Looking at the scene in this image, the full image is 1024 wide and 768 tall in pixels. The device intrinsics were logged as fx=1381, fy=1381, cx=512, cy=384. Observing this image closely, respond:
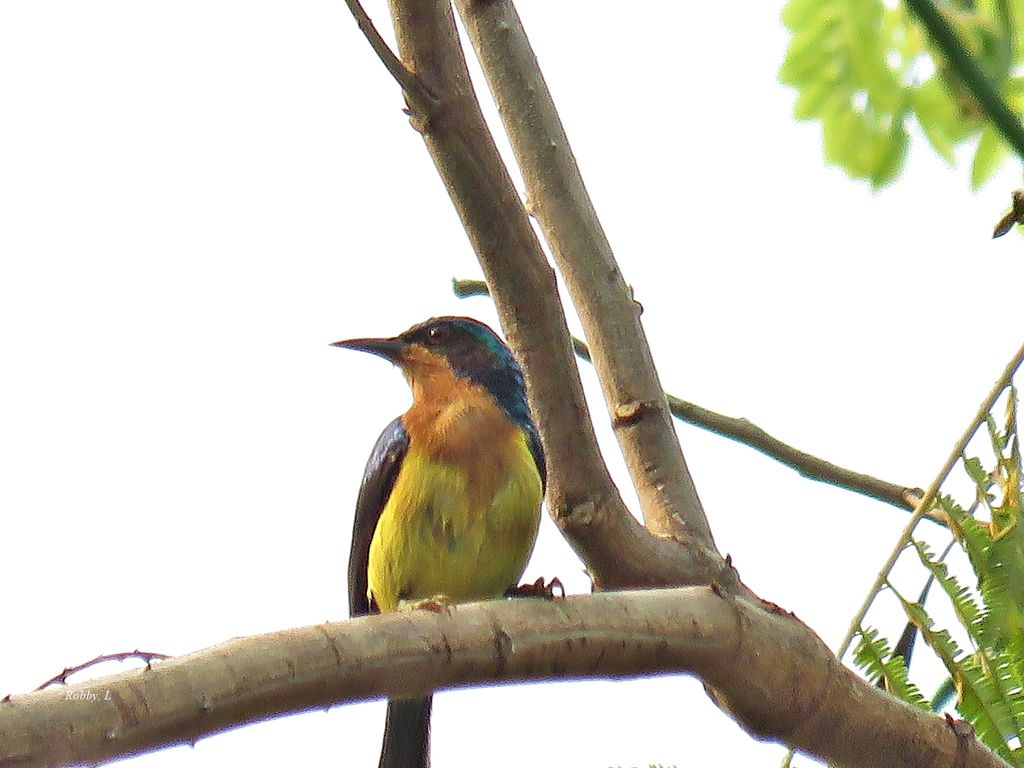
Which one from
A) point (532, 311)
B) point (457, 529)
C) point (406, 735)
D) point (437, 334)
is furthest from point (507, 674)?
point (437, 334)

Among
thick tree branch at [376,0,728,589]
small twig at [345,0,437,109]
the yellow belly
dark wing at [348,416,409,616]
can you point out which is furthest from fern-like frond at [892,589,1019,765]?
dark wing at [348,416,409,616]

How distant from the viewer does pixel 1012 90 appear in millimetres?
3436

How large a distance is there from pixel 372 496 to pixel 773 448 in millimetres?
1275

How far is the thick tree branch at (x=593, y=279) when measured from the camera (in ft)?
10.3

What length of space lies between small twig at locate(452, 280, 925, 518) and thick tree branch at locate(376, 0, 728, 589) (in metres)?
0.53

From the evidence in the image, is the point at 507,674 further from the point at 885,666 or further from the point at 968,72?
the point at 968,72

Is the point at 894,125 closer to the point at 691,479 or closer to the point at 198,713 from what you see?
the point at 691,479

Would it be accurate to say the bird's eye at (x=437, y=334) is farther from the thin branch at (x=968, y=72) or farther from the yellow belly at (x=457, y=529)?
the thin branch at (x=968, y=72)

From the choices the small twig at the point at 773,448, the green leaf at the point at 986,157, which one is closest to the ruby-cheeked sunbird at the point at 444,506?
the small twig at the point at 773,448

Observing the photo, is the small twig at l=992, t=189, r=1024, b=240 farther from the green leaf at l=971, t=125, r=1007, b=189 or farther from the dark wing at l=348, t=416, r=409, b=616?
the dark wing at l=348, t=416, r=409, b=616

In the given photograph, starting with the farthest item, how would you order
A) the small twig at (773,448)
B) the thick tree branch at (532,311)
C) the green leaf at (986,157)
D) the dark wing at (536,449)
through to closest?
the dark wing at (536,449) < the green leaf at (986,157) < the small twig at (773,448) < the thick tree branch at (532,311)

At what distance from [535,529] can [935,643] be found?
1655 mm

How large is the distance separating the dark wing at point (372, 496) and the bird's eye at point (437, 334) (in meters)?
0.45

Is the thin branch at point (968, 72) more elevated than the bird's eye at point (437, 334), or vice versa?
the bird's eye at point (437, 334)
